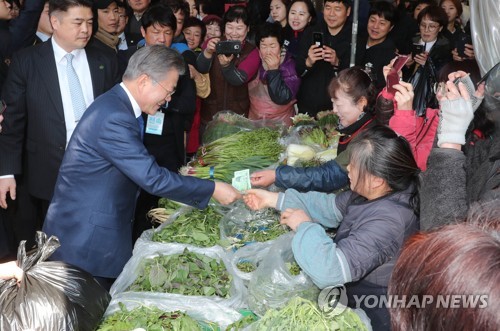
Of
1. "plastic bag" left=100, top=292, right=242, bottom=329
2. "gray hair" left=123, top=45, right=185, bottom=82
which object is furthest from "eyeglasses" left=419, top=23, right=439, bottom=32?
"plastic bag" left=100, top=292, right=242, bottom=329

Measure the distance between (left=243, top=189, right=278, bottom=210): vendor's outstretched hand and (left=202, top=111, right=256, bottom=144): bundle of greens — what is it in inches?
53.2

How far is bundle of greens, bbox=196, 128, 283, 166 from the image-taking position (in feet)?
11.9

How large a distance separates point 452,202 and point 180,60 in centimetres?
141

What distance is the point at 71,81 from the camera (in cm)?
331

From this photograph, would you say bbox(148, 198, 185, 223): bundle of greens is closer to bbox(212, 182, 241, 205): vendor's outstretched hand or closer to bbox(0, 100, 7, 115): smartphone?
bbox(212, 182, 241, 205): vendor's outstretched hand

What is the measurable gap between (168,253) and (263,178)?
27.4 inches

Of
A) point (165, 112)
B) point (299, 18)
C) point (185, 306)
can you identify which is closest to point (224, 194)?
point (185, 306)

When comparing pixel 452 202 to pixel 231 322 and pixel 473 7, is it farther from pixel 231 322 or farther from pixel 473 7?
pixel 473 7

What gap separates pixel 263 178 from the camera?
3135 millimetres

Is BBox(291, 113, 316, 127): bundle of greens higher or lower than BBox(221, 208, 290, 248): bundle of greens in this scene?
higher

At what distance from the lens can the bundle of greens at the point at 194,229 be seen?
2809 mm

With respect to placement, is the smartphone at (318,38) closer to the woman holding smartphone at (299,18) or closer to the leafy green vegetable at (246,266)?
the woman holding smartphone at (299,18)

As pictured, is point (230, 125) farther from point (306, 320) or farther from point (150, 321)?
point (306, 320)

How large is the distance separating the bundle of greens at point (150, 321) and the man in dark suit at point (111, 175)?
18.9 inches
